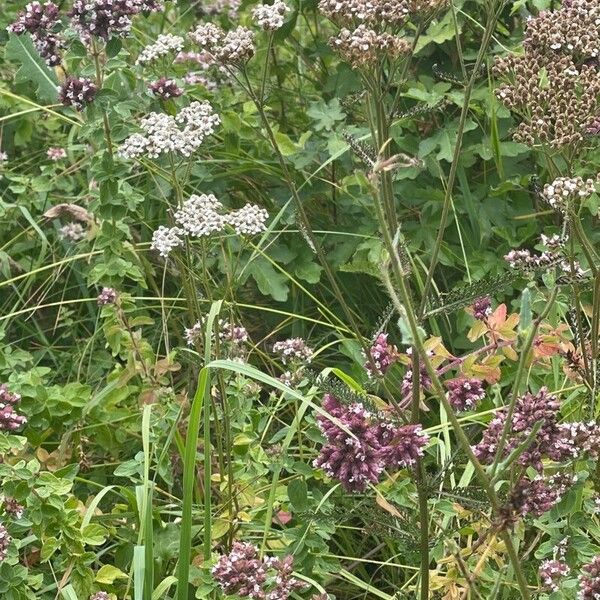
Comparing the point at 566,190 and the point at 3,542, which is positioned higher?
the point at 566,190

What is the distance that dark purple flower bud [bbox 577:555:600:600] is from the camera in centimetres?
211

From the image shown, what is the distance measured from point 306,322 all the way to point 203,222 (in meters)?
1.41

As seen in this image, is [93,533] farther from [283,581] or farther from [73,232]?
[73,232]

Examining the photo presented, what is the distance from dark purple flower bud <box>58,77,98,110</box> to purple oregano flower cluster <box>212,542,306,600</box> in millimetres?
1397

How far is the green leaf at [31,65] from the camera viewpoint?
13.2ft

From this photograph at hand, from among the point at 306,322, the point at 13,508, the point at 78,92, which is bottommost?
the point at 306,322

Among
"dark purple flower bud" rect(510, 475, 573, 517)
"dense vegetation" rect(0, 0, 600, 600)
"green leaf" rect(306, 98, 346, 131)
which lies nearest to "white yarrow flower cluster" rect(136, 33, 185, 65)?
"dense vegetation" rect(0, 0, 600, 600)

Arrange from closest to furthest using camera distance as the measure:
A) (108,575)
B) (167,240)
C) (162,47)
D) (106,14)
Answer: (108,575), (167,240), (106,14), (162,47)

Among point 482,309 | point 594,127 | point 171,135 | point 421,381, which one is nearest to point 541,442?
point 421,381

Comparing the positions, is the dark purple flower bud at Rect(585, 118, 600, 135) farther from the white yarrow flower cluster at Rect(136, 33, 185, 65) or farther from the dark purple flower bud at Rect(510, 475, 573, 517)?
the white yarrow flower cluster at Rect(136, 33, 185, 65)

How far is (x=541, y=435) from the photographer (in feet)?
7.41

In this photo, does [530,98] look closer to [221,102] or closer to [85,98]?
[85,98]

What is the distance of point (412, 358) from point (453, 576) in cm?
47

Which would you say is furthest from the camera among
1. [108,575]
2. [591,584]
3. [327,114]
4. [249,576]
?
[327,114]
